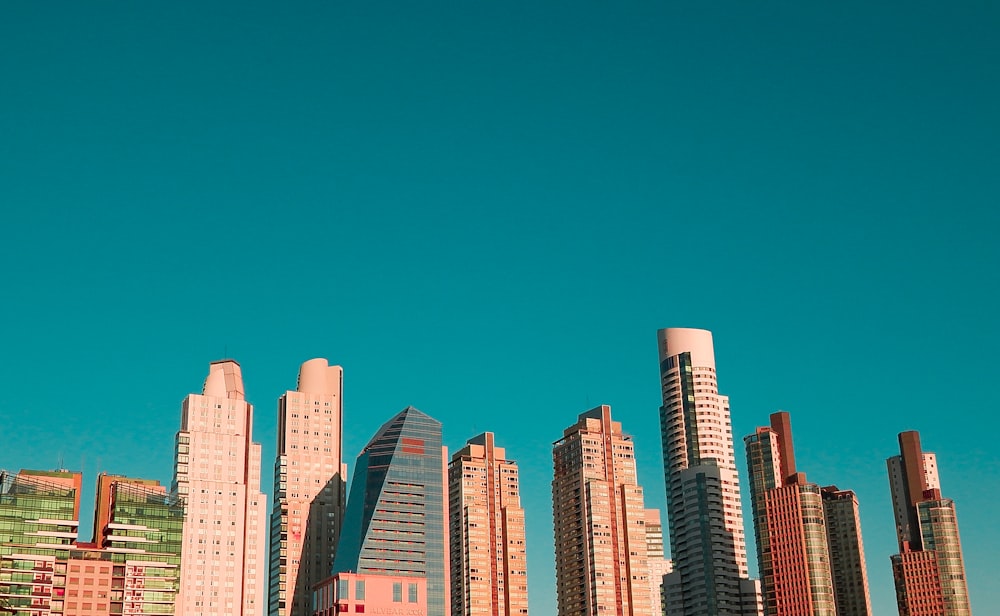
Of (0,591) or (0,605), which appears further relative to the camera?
(0,591)

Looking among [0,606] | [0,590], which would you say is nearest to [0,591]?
[0,590]

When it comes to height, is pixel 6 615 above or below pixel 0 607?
above

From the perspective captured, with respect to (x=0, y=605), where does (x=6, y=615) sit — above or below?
above

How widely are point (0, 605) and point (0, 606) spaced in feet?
1.73

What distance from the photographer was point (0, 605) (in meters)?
43.7

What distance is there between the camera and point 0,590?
7534 inches

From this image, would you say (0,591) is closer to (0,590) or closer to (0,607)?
A: (0,590)

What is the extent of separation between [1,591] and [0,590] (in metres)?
0.25

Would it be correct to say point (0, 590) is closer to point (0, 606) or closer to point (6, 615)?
point (6, 615)

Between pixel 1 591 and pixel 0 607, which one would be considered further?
pixel 1 591

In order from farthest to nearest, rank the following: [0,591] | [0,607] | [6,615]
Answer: [6,615], [0,591], [0,607]

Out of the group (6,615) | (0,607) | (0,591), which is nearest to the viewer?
(0,607)

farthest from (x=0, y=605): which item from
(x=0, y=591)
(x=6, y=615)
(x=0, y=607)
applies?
(x=6, y=615)

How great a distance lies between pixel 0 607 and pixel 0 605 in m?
0.37
